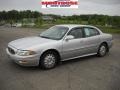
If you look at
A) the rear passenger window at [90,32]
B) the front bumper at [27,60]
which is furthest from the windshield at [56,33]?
the front bumper at [27,60]

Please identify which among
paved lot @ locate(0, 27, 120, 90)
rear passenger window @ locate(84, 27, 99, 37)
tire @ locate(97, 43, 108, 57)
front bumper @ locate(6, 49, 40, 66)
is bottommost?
paved lot @ locate(0, 27, 120, 90)

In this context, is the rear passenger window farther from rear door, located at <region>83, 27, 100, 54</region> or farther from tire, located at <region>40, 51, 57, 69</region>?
tire, located at <region>40, 51, 57, 69</region>

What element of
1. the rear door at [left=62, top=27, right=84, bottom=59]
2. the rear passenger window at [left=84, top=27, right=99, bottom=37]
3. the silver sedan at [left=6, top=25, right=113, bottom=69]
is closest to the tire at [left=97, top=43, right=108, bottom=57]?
the silver sedan at [left=6, top=25, right=113, bottom=69]

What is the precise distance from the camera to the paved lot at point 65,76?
461cm

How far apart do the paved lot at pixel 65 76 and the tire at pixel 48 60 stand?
0.19 m

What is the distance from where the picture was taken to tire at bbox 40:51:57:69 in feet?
19.2

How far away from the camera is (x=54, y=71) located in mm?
5840

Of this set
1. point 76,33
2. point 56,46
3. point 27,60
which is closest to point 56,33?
point 76,33

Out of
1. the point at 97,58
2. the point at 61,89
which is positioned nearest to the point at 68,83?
the point at 61,89

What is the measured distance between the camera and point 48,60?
5965mm

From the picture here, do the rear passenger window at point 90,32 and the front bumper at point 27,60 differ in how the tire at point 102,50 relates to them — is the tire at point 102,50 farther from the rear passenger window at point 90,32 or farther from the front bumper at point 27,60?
the front bumper at point 27,60

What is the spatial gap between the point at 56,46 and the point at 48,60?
55 centimetres

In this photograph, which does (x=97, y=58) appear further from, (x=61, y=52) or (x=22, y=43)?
(x=22, y=43)

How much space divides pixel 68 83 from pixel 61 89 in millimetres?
437
